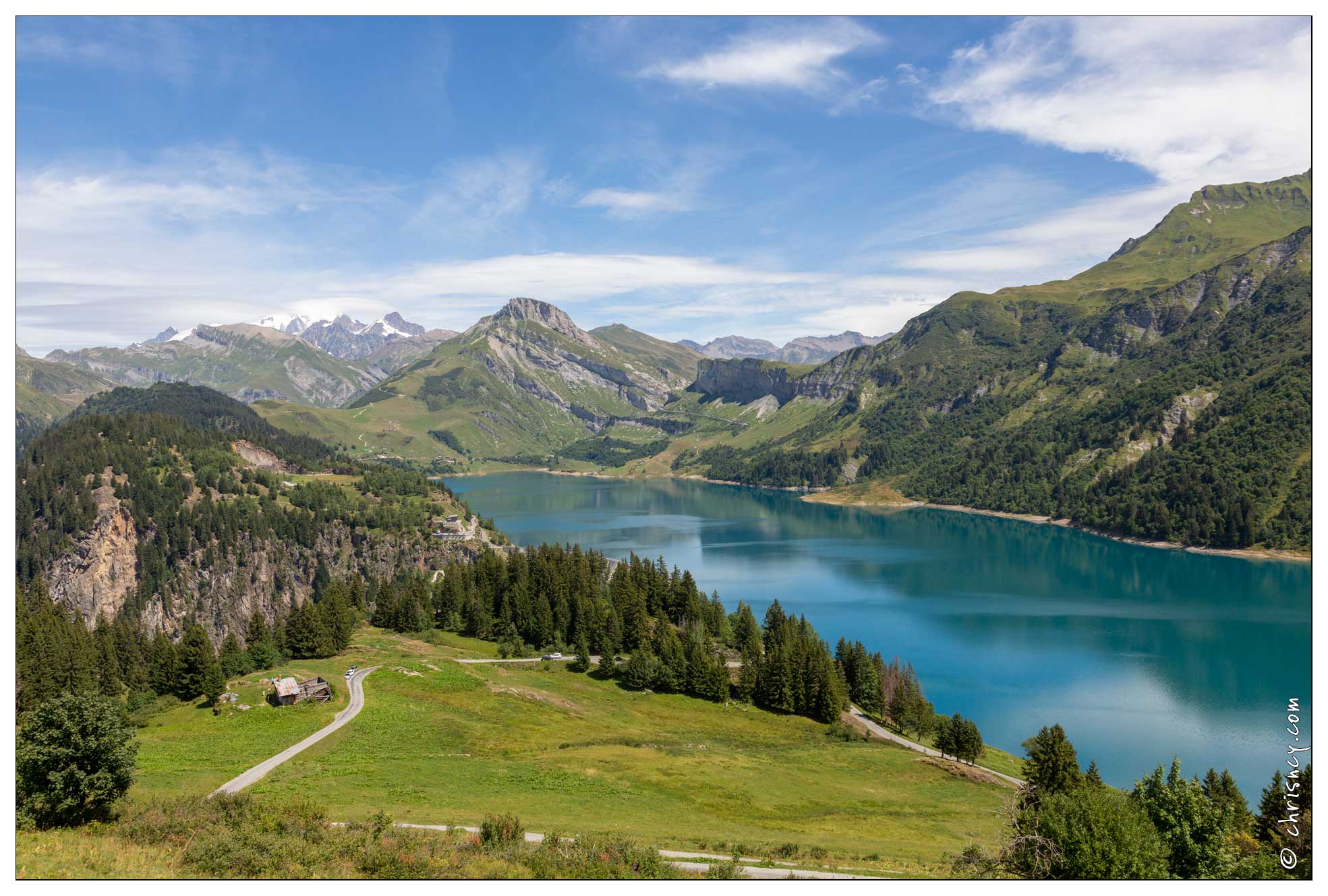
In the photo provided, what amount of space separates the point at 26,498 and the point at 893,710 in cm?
21356

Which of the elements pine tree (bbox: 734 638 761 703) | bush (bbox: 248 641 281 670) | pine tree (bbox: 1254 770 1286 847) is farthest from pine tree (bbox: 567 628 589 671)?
pine tree (bbox: 1254 770 1286 847)

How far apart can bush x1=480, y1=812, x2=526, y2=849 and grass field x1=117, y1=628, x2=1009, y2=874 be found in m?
5.61

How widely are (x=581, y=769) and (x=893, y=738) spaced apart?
141ft

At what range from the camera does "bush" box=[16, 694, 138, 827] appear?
1235 inches

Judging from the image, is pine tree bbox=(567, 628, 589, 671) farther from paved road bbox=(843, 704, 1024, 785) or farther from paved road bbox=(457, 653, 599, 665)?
paved road bbox=(843, 704, 1024, 785)

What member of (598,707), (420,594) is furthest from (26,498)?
(598,707)

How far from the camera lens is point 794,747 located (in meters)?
72.6

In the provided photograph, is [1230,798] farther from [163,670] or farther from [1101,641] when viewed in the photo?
[163,670]

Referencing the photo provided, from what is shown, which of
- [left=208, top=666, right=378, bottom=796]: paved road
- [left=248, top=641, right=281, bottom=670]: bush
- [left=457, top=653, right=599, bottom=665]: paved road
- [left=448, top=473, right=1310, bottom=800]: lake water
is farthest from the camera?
[left=457, top=653, right=599, bottom=665]: paved road

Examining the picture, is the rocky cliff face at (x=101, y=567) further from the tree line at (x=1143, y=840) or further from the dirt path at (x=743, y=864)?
the tree line at (x=1143, y=840)

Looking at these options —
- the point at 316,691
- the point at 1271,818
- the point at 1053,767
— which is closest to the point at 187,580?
the point at 316,691

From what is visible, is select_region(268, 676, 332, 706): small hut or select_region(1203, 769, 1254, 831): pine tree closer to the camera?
select_region(1203, 769, 1254, 831): pine tree

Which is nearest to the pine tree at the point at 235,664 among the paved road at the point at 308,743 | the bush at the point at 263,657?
the bush at the point at 263,657

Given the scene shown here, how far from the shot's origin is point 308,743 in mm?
55812
